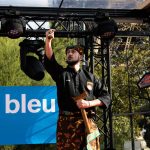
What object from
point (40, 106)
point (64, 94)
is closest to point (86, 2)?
point (40, 106)

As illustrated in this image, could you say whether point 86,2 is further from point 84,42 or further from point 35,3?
point 84,42

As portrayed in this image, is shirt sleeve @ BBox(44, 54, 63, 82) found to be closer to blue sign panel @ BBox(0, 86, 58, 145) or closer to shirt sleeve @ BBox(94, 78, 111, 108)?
shirt sleeve @ BBox(94, 78, 111, 108)

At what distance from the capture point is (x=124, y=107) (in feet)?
60.8

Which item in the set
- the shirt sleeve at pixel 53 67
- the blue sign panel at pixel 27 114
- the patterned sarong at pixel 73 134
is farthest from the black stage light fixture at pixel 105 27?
the patterned sarong at pixel 73 134

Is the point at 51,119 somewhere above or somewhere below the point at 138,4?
below

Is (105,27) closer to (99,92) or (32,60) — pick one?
(32,60)

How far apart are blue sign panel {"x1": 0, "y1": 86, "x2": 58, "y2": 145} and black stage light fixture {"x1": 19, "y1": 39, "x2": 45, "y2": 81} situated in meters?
1.63

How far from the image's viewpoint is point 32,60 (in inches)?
216

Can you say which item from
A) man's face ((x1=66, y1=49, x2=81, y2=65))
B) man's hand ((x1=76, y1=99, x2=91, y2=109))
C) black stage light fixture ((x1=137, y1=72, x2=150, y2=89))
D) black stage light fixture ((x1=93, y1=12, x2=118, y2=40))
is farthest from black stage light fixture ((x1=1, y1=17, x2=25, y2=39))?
man's hand ((x1=76, y1=99, x2=91, y2=109))

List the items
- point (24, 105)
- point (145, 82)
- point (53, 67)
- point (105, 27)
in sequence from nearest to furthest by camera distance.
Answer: point (53, 67)
point (105, 27)
point (145, 82)
point (24, 105)

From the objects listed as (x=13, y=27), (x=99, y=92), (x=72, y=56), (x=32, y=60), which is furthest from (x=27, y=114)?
(x=72, y=56)

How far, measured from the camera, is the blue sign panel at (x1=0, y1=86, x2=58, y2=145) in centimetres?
737

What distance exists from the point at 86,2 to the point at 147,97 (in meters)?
12.7

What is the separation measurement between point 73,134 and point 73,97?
Answer: 33 centimetres
